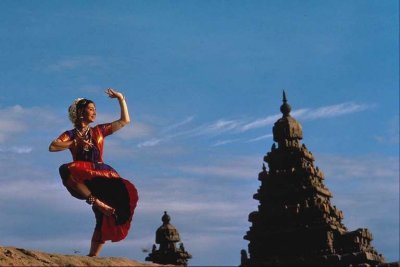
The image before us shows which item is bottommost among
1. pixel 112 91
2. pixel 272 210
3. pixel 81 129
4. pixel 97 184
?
pixel 97 184

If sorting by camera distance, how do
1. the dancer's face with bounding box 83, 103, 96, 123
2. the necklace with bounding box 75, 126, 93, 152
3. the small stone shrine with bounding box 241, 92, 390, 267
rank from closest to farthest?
the necklace with bounding box 75, 126, 93, 152 → the dancer's face with bounding box 83, 103, 96, 123 → the small stone shrine with bounding box 241, 92, 390, 267

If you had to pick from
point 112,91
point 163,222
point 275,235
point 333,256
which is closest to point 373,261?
point 333,256

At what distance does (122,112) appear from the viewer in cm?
788

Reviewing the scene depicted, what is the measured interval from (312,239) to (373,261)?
397 centimetres

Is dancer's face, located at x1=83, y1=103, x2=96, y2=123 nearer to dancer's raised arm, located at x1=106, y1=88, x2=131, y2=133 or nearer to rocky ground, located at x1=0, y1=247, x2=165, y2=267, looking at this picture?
dancer's raised arm, located at x1=106, y1=88, x2=131, y2=133

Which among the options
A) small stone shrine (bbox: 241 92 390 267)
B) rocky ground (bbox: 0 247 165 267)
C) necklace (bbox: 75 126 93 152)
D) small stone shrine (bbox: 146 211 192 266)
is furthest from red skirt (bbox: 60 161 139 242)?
small stone shrine (bbox: 146 211 192 266)

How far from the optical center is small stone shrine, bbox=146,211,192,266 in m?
41.8

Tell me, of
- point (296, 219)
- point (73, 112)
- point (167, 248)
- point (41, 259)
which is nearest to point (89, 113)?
point (73, 112)

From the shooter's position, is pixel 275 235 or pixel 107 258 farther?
pixel 275 235

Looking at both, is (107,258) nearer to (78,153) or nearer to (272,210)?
(78,153)

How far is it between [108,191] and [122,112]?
115 centimetres

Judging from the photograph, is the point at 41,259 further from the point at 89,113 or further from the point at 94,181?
the point at 89,113

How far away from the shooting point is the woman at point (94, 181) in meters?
6.97

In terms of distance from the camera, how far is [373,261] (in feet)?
112
